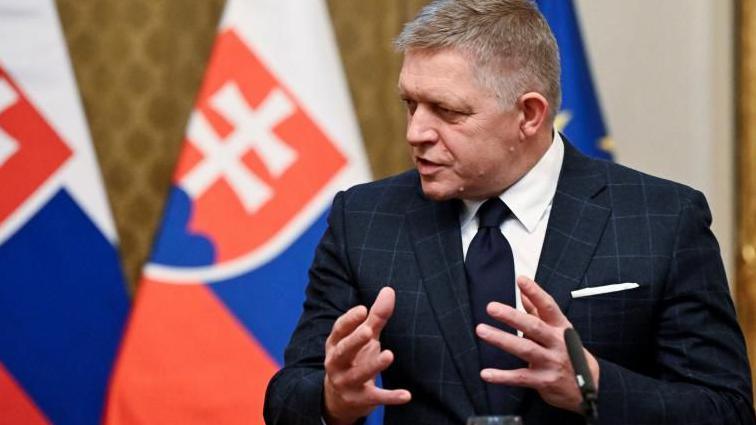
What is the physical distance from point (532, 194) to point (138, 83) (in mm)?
1959

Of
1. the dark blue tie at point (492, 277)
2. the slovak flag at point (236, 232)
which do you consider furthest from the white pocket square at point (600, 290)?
the slovak flag at point (236, 232)

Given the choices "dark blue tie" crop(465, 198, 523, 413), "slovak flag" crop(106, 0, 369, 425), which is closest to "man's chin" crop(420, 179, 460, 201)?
"dark blue tie" crop(465, 198, 523, 413)

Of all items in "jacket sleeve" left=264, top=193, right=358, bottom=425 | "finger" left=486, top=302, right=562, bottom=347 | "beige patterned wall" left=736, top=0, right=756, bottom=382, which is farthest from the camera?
"beige patterned wall" left=736, top=0, right=756, bottom=382

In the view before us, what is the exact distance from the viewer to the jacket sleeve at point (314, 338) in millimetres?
2328

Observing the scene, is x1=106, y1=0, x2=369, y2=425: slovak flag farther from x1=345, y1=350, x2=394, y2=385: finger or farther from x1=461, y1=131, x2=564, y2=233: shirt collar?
x1=345, y1=350, x2=394, y2=385: finger

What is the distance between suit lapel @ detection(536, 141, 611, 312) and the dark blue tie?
7cm

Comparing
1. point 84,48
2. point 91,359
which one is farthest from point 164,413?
point 84,48

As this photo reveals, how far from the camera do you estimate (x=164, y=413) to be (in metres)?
3.94

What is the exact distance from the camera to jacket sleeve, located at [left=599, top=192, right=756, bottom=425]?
223 centimetres

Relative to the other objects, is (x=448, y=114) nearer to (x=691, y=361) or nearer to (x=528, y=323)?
(x=528, y=323)

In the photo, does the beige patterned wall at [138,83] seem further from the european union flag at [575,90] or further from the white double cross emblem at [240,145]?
the european union flag at [575,90]

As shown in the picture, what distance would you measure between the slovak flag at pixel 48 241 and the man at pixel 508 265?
161cm

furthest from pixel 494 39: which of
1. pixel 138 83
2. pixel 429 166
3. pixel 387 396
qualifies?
pixel 138 83

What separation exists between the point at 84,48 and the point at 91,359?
1006 mm
